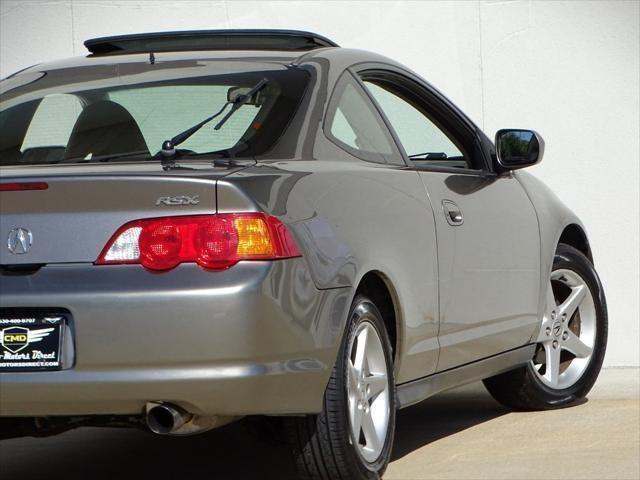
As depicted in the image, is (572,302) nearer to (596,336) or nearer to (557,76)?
(596,336)

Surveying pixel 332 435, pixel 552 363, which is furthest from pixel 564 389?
pixel 332 435

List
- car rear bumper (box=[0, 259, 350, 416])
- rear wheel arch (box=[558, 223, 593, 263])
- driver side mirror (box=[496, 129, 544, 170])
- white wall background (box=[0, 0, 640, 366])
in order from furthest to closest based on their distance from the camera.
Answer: white wall background (box=[0, 0, 640, 366]), rear wheel arch (box=[558, 223, 593, 263]), driver side mirror (box=[496, 129, 544, 170]), car rear bumper (box=[0, 259, 350, 416])

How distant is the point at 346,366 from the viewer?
4.48 metres

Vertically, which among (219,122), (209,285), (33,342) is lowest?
(33,342)

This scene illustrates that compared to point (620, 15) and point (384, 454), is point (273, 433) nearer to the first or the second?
point (384, 454)

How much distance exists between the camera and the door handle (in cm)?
536

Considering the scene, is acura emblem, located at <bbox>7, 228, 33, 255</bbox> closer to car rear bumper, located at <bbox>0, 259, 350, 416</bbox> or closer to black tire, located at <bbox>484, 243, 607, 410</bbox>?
car rear bumper, located at <bbox>0, 259, 350, 416</bbox>

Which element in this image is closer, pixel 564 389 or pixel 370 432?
pixel 370 432

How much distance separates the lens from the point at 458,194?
18.2 ft

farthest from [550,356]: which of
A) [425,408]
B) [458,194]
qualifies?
[458,194]

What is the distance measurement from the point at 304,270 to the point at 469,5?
17.0 feet

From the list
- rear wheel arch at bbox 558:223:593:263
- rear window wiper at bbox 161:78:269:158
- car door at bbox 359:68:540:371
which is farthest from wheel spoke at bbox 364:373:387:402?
rear wheel arch at bbox 558:223:593:263

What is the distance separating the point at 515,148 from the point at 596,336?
120cm

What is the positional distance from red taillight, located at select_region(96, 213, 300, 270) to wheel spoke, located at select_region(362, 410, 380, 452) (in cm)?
95
